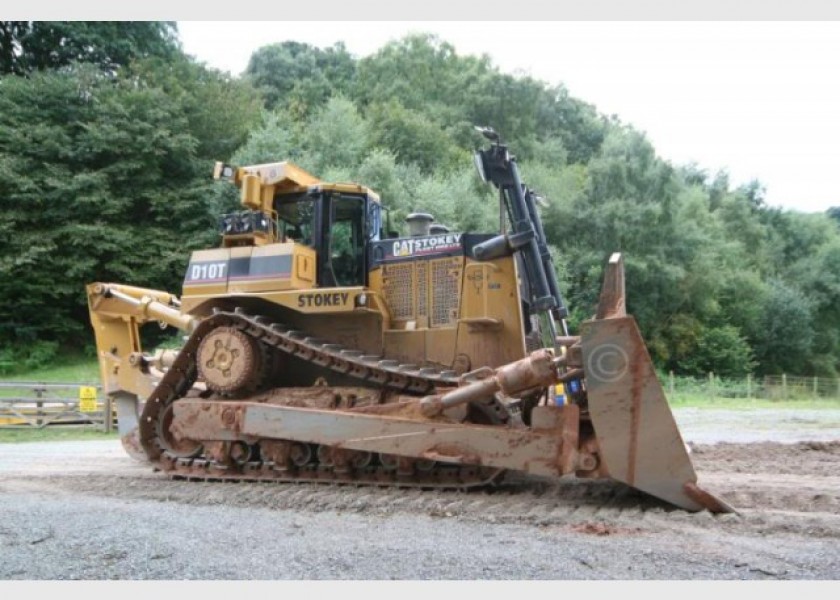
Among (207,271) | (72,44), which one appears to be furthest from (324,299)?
(72,44)

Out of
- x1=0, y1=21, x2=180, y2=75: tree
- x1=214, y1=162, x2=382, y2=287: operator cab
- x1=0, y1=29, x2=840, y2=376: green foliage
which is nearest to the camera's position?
x1=214, y1=162, x2=382, y2=287: operator cab

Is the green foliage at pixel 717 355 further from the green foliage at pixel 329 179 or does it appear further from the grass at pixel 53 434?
the grass at pixel 53 434

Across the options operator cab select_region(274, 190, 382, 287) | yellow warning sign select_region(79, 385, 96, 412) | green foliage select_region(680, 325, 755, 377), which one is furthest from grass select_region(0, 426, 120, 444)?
green foliage select_region(680, 325, 755, 377)

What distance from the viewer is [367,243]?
29.7 feet

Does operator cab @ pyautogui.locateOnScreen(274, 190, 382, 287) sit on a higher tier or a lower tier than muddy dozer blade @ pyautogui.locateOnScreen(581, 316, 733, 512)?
higher

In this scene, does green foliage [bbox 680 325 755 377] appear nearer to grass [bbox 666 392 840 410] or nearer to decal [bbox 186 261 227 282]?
grass [bbox 666 392 840 410]

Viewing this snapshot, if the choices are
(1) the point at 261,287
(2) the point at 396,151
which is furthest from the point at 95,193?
(1) the point at 261,287

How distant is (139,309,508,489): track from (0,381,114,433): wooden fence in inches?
369

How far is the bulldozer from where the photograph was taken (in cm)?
650

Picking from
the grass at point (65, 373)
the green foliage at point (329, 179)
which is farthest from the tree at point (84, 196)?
the grass at point (65, 373)

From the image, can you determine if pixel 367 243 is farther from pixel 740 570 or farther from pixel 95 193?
pixel 95 193

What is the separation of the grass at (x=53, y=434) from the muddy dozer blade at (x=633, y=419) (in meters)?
13.3

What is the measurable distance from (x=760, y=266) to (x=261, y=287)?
4687 centimetres

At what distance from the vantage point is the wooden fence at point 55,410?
1758 centimetres
